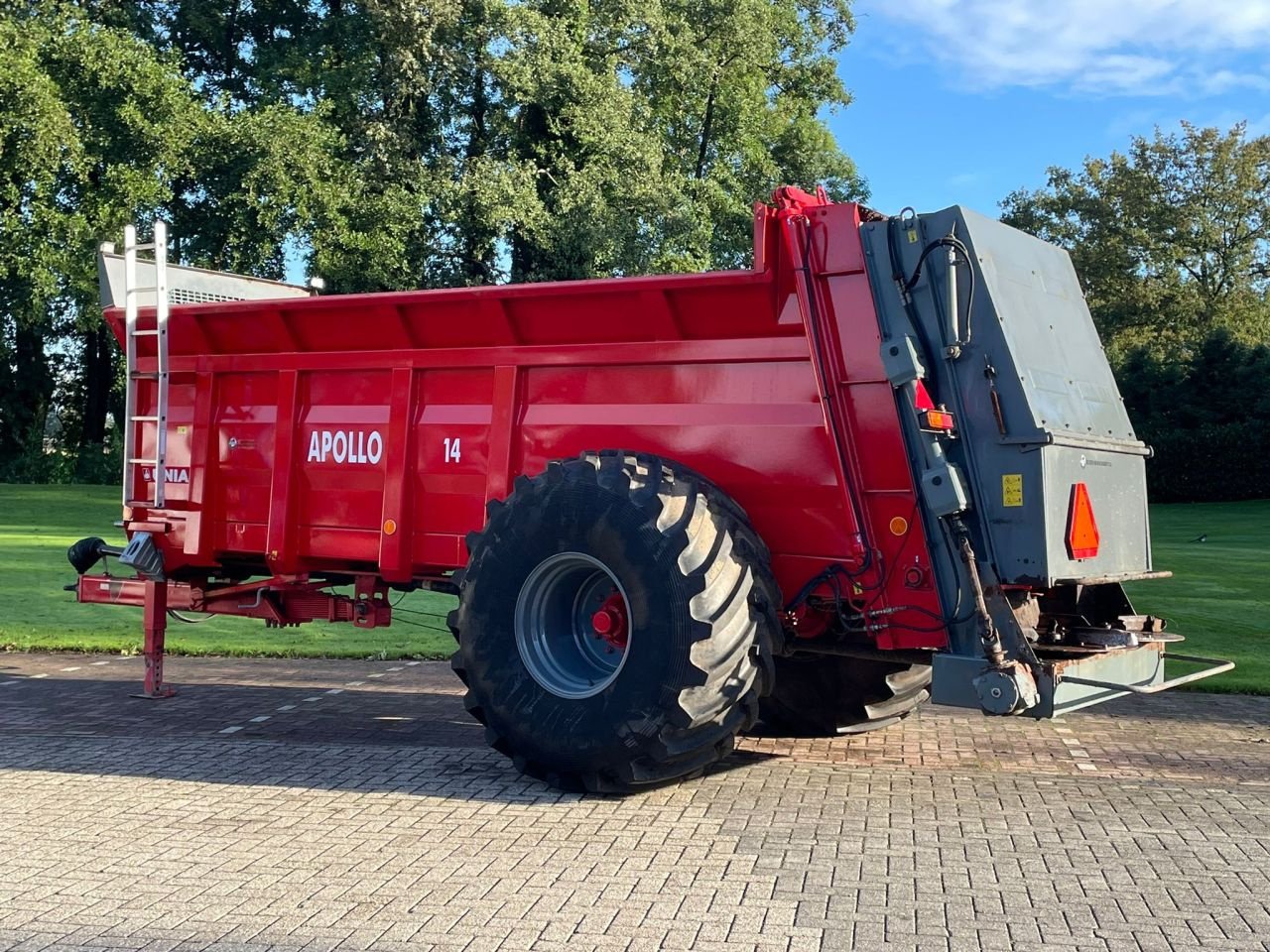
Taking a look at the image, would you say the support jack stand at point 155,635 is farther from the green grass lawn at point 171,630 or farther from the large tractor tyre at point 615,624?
the large tractor tyre at point 615,624

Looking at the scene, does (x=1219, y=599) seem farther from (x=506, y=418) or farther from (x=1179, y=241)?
(x=1179, y=241)

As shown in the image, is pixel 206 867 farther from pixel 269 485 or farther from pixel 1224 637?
pixel 1224 637

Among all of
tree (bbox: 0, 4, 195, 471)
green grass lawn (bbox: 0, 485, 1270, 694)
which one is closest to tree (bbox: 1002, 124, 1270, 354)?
green grass lawn (bbox: 0, 485, 1270, 694)

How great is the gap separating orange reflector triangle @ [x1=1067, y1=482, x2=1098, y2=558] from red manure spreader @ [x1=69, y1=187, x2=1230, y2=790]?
26 mm

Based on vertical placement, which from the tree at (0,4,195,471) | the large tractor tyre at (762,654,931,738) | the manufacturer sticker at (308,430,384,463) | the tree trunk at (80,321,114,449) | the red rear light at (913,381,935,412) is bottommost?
the large tractor tyre at (762,654,931,738)

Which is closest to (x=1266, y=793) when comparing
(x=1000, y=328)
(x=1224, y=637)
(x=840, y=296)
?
(x=1000, y=328)

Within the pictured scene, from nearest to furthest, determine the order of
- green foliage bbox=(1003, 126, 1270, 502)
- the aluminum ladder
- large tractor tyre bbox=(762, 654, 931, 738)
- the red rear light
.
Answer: the red rear light
large tractor tyre bbox=(762, 654, 931, 738)
the aluminum ladder
green foliage bbox=(1003, 126, 1270, 502)

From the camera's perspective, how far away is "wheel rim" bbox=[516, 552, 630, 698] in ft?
19.7

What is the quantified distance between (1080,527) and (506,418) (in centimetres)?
307

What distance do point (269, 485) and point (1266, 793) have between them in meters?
5.96

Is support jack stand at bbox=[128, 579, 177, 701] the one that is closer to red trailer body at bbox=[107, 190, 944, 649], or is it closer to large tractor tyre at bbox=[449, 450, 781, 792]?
red trailer body at bbox=[107, 190, 944, 649]

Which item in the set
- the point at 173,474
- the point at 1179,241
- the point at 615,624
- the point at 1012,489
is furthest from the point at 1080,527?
the point at 1179,241

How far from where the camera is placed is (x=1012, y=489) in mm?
5523

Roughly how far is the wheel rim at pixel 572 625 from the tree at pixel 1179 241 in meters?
47.3
